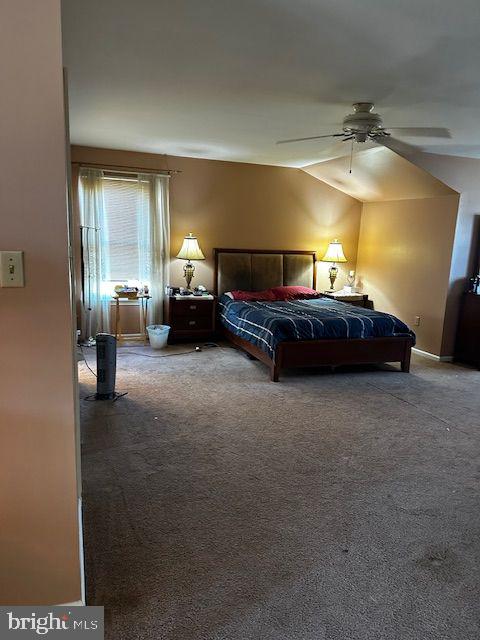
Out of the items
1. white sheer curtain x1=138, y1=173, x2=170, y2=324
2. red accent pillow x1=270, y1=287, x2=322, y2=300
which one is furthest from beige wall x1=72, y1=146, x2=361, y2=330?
red accent pillow x1=270, y1=287, x2=322, y2=300

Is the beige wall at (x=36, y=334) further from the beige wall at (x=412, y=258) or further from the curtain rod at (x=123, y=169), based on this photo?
the beige wall at (x=412, y=258)

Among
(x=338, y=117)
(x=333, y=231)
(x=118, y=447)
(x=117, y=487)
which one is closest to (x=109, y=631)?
(x=117, y=487)

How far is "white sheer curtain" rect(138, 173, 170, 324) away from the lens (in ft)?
18.5

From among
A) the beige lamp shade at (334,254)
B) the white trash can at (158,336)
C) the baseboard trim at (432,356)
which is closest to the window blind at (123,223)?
the white trash can at (158,336)

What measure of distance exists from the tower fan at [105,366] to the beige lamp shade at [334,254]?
371cm

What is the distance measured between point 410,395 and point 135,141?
158 inches

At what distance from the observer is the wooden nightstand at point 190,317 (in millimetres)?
5668

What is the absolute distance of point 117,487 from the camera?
8.03 ft

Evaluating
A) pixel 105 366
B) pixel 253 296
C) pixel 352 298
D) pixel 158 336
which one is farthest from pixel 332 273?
pixel 105 366

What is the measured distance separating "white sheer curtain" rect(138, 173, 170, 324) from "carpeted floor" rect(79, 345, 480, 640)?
206cm

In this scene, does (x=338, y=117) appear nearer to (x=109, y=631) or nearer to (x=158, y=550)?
(x=158, y=550)

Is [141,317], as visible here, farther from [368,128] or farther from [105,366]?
[368,128]

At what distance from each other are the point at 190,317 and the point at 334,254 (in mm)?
2322

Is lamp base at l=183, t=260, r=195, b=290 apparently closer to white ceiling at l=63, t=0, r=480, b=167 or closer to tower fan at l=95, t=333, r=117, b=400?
white ceiling at l=63, t=0, r=480, b=167
